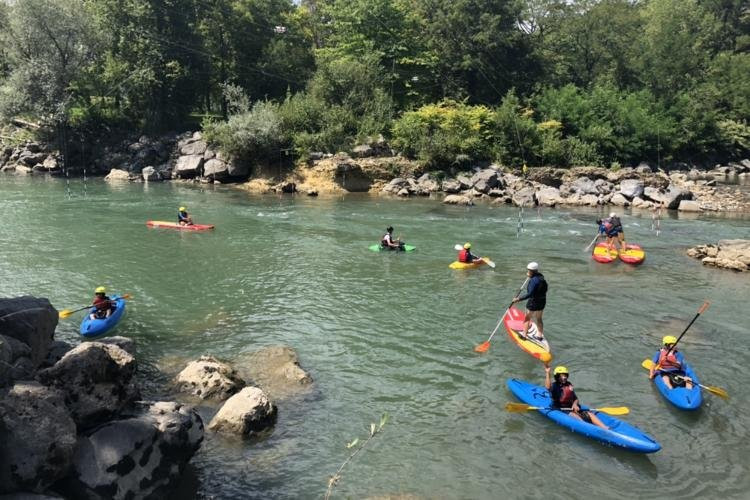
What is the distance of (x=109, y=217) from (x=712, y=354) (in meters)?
23.9

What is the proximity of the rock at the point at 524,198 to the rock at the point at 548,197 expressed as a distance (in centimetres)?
37

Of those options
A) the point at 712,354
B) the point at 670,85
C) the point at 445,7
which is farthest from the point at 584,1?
the point at 712,354

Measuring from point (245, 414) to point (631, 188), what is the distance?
3042 cm

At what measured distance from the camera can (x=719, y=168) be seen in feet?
154

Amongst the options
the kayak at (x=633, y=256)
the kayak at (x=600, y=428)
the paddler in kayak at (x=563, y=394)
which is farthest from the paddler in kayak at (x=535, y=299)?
the kayak at (x=633, y=256)

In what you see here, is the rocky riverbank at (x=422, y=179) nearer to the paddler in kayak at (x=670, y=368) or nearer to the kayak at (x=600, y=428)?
the paddler in kayak at (x=670, y=368)

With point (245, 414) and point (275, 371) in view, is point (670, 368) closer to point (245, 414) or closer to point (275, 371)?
point (275, 371)

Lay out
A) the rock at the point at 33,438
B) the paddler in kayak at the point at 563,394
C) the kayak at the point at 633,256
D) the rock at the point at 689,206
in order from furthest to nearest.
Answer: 1. the rock at the point at 689,206
2. the kayak at the point at 633,256
3. the paddler in kayak at the point at 563,394
4. the rock at the point at 33,438

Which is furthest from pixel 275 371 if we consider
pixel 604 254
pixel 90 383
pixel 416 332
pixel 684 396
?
pixel 604 254

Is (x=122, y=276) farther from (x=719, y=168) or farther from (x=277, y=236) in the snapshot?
(x=719, y=168)

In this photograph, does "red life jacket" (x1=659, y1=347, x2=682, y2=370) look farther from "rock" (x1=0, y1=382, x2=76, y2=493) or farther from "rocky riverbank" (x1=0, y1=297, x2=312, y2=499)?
"rock" (x1=0, y1=382, x2=76, y2=493)

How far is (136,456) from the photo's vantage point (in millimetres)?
6512

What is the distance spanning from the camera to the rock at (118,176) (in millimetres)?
40656

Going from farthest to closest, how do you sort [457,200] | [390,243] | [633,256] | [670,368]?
[457,200] < [390,243] < [633,256] < [670,368]
